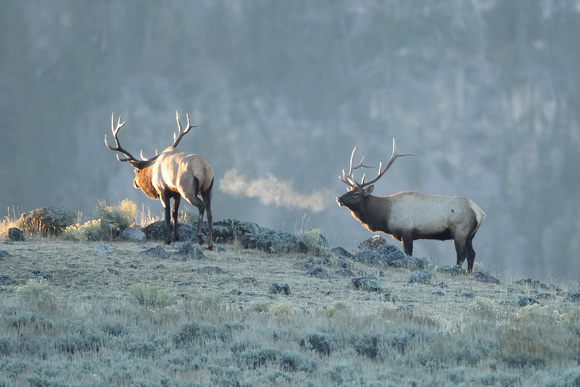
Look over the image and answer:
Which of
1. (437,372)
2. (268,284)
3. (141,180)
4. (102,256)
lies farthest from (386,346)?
(141,180)

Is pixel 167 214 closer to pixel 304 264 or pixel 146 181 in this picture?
pixel 146 181

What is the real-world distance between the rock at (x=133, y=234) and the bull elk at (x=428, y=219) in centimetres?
479

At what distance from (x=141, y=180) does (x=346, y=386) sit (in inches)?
550

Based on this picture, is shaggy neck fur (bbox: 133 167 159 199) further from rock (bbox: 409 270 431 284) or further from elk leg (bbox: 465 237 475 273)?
elk leg (bbox: 465 237 475 273)

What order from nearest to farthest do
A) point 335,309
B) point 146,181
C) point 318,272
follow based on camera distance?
point 335,309 → point 318,272 → point 146,181

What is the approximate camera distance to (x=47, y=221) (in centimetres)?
1998

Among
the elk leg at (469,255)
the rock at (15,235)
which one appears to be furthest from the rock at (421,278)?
the rock at (15,235)

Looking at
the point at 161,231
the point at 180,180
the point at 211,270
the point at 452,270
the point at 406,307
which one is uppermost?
the point at 180,180

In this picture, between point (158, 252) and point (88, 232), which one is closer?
point (158, 252)

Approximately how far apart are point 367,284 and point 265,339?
216 inches

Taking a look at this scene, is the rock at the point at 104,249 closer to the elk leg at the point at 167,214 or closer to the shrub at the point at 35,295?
the elk leg at the point at 167,214

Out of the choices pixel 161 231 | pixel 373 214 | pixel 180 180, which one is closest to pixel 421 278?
pixel 373 214

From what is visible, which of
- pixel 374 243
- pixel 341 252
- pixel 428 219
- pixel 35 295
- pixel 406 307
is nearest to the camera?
pixel 35 295

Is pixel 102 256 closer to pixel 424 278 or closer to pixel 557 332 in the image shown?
pixel 424 278
